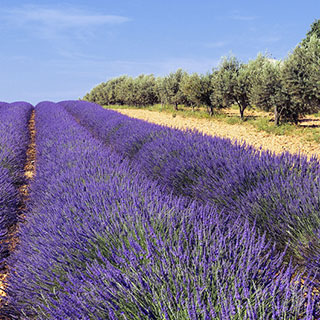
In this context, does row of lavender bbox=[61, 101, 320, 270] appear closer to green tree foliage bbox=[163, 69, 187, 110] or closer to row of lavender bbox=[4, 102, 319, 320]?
row of lavender bbox=[4, 102, 319, 320]

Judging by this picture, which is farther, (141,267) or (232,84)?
(232,84)

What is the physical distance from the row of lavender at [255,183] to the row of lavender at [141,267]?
455 millimetres

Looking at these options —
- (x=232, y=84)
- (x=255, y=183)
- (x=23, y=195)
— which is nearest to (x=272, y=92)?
(x=232, y=84)

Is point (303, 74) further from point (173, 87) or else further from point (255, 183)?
point (173, 87)

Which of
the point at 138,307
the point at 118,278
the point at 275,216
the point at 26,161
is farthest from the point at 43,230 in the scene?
the point at 26,161

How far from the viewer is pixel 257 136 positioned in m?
10.3

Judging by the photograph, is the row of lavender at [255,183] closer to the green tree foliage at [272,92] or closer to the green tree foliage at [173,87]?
the green tree foliage at [272,92]

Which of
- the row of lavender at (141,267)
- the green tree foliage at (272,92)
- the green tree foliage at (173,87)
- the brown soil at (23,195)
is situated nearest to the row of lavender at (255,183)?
the row of lavender at (141,267)

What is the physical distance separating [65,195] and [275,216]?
2.02 meters

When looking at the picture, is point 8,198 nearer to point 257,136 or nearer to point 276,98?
point 257,136

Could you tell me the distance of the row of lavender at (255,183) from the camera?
2.55 metres

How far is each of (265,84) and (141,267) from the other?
40.8 feet

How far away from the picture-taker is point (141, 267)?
4.81 feet

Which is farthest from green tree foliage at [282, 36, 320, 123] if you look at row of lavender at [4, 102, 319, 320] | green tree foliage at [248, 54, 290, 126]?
row of lavender at [4, 102, 319, 320]
